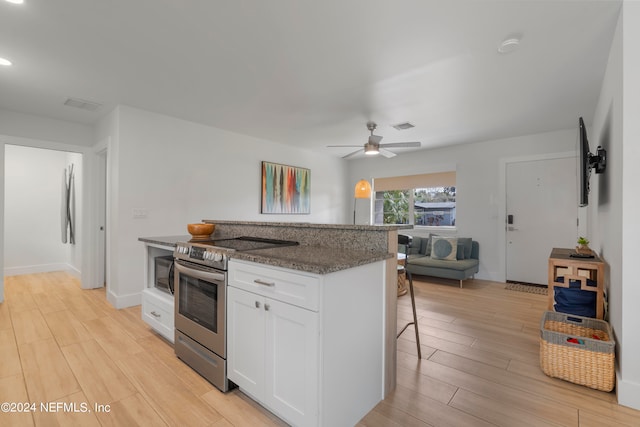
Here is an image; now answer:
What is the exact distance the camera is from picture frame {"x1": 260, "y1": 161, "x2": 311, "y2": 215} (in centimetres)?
521

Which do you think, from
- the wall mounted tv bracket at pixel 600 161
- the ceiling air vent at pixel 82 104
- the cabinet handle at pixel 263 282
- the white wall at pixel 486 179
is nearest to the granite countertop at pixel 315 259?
the cabinet handle at pixel 263 282

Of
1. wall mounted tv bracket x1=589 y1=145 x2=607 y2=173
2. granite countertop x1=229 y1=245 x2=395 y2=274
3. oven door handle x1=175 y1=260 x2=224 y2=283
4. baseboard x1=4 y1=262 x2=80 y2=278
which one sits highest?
wall mounted tv bracket x1=589 y1=145 x2=607 y2=173

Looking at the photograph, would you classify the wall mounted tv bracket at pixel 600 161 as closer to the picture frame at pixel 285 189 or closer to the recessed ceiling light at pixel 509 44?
the recessed ceiling light at pixel 509 44

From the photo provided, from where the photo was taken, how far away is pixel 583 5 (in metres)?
1.83

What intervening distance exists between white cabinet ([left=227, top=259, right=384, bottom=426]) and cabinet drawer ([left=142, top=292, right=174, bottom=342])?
0.89 m

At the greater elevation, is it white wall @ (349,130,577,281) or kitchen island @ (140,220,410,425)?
white wall @ (349,130,577,281)

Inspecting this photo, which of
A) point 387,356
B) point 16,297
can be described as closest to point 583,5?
point 387,356

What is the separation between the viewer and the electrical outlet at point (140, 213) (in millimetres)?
3631

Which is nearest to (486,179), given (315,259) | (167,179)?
(315,259)

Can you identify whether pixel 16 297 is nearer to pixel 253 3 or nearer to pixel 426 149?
pixel 253 3

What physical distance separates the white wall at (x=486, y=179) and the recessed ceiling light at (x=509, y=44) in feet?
10.00

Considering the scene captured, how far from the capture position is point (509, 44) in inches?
86.4

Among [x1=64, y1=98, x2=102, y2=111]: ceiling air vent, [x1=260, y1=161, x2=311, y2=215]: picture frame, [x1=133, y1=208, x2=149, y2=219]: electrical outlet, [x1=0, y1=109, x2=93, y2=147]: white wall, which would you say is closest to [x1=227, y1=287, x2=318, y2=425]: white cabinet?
[x1=133, y1=208, x2=149, y2=219]: electrical outlet

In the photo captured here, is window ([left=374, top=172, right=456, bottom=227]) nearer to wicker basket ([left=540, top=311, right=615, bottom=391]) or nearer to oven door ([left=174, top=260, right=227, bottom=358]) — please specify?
wicker basket ([left=540, top=311, right=615, bottom=391])
